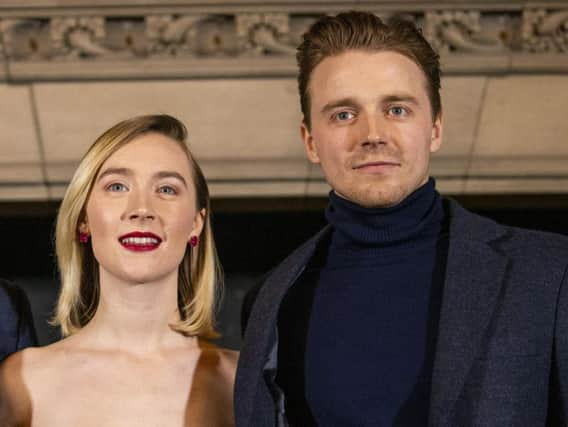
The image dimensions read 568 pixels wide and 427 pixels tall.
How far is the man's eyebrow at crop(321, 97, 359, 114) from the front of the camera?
2.21m

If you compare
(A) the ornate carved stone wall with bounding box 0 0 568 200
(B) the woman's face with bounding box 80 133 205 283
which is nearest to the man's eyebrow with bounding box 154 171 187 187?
(B) the woman's face with bounding box 80 133 205 283

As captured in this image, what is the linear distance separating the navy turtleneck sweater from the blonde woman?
0.33m

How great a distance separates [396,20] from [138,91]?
205cm

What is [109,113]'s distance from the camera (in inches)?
165

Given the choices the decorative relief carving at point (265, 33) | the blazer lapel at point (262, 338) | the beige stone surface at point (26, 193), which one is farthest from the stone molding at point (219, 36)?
the blazer lapel at point (262, 338)

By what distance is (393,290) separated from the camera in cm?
217

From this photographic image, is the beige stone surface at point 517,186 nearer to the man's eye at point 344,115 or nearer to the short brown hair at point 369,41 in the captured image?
the short brown hair at point 369,41

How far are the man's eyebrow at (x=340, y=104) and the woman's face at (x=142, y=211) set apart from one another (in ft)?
1.49

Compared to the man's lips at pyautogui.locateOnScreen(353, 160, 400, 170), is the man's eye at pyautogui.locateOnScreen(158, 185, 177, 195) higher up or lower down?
lower down

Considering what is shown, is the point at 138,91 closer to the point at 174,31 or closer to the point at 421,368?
the point at 174,31

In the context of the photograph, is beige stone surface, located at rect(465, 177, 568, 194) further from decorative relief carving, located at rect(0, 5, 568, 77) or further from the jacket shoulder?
the jacket shoulder

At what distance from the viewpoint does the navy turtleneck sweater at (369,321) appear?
2088mm

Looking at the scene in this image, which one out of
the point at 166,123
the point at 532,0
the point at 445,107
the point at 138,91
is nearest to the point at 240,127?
the point at 138,91

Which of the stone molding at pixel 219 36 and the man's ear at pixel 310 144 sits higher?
the man's ear at pixel 310 144
